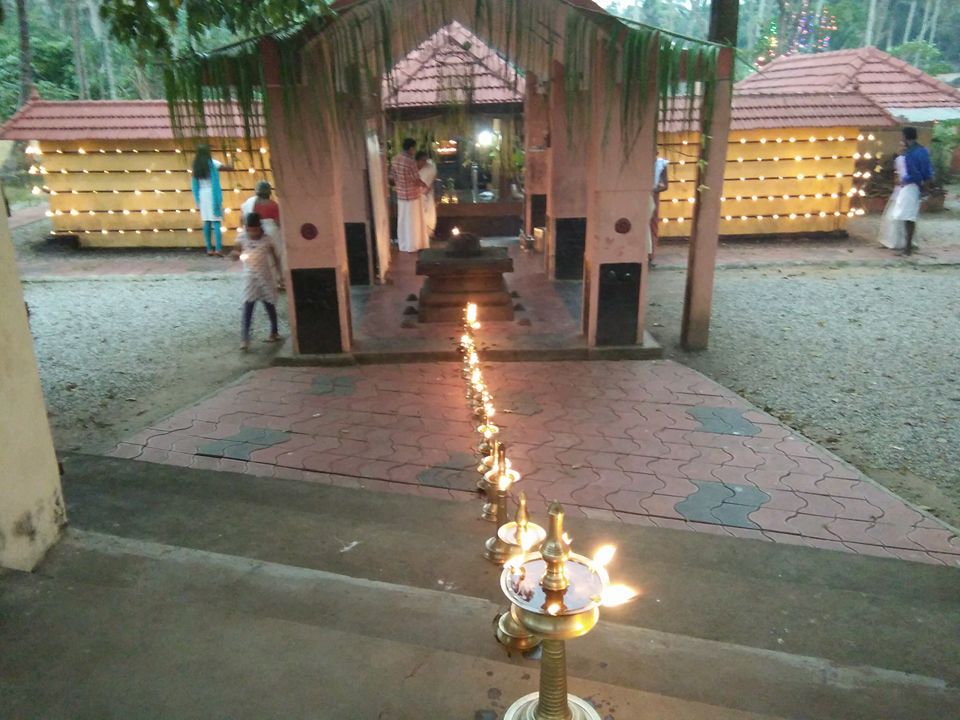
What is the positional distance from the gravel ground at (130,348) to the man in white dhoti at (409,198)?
3.06 m

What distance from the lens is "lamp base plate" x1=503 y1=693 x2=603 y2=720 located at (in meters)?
1.79

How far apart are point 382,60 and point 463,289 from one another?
9.64 ft

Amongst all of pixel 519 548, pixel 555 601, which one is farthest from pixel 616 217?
pixel 555 601

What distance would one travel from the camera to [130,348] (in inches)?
327

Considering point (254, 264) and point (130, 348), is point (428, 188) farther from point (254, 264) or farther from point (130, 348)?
point (130, 348)

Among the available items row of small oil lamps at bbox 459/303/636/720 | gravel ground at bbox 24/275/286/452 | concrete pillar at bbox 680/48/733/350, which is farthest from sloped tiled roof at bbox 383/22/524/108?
row of small oil lamps at bbox 459/303/636/720

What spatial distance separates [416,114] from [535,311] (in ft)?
27.3

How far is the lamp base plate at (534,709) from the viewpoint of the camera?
5.86 feet

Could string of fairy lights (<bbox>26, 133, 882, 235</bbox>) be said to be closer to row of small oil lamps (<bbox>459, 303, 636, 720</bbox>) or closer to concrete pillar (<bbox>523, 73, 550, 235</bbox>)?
concrete pillar (<bbox>523, 73, 550, 235</bbox>)

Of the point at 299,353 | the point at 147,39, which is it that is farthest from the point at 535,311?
the point at 147,39

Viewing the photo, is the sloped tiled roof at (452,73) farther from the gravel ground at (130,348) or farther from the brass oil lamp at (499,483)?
the brass oil lamp at (499,483)

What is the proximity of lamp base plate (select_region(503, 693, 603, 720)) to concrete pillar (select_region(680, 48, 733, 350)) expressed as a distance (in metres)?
6.06

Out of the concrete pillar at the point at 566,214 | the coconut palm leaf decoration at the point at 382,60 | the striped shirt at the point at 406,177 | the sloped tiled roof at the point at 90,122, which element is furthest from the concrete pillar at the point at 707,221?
the sloped tiled roof at the point at 90,122

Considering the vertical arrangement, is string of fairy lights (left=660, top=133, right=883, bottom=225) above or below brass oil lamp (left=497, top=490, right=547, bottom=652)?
above
